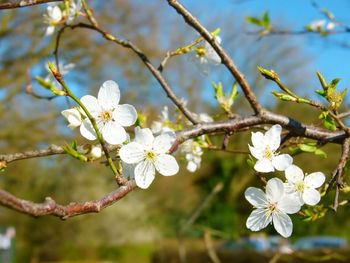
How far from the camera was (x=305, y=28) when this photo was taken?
2.42 metres

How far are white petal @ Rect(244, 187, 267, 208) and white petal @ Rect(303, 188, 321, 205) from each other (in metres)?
0.09

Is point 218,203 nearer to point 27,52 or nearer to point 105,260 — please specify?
point 27,52

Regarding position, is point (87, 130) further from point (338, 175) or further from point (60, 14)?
point (60, 14)

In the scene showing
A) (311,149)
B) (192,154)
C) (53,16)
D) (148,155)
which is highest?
(148,155)

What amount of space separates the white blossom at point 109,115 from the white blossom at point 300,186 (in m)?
0.32

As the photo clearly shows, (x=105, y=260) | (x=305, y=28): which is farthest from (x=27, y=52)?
(x=105, y=260)

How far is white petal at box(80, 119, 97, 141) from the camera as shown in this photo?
0.99 metres

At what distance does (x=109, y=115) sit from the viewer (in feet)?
3.34

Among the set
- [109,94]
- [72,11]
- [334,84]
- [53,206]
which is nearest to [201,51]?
[72,11]

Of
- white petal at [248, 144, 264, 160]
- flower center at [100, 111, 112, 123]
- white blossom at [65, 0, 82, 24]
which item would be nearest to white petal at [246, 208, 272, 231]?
white petal at [248, 144, 264, 160]

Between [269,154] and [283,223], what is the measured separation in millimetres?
137

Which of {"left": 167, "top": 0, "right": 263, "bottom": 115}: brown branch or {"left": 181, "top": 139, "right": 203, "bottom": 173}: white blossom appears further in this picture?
{"left": 181, "top": 139, "right": 203, "bottom": 173}: white blossom

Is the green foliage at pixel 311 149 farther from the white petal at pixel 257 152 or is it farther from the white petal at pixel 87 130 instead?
the white petal at pixel 87 130

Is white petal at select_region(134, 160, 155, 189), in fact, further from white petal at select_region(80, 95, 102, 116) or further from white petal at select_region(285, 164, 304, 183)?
white petal at select_region(285, 164, 304, 183)
